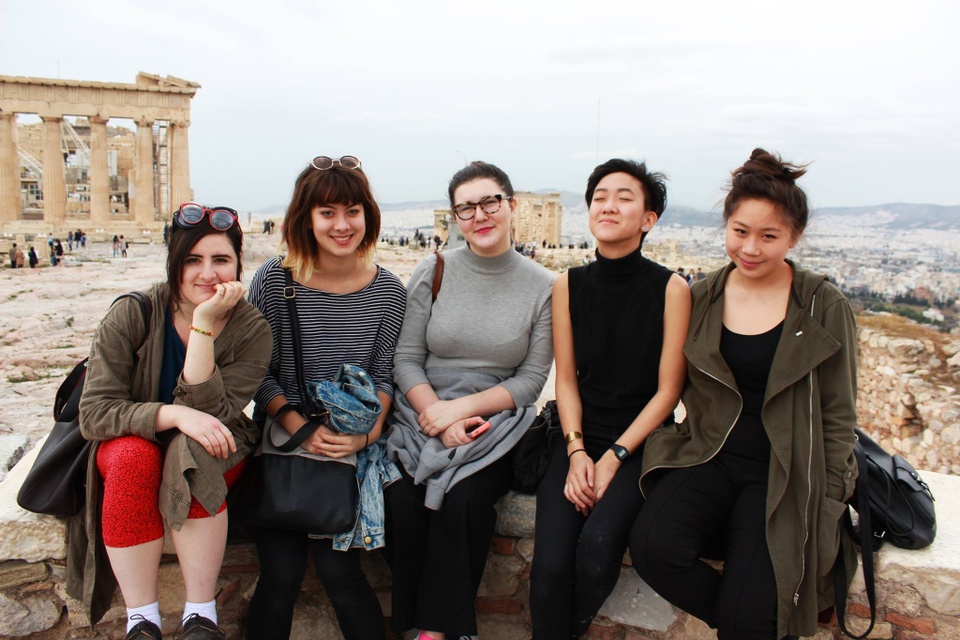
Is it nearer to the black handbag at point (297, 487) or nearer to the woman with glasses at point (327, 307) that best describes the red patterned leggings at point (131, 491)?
the black handbag at point (297, 487)

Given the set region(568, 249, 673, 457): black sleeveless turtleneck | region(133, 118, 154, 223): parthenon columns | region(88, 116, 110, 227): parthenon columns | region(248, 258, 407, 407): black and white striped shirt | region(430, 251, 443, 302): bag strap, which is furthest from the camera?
region(133, 118, 154, 223): parthenon columns

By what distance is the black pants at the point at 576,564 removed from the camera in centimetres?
245

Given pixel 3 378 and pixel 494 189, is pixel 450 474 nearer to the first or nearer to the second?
pixel 494 189

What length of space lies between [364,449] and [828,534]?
5.84 feet

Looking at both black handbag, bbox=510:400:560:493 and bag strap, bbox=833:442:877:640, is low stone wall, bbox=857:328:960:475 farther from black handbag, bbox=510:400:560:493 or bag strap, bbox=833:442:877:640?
black handbag, bbox=510:400:560:493

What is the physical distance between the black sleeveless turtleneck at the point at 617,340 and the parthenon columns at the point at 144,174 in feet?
126

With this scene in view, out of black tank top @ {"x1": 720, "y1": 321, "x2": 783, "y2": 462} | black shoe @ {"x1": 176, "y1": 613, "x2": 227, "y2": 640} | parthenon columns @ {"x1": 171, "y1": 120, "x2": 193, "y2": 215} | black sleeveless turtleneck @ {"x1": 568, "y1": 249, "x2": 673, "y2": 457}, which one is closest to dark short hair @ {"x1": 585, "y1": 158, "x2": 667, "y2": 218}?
black sleeveless turtleneck @ {"x1": 568, "y1": 249, "x2": 673, "y2": 457}

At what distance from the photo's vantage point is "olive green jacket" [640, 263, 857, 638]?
2285 millimetres

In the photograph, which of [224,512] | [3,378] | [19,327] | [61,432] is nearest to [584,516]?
[224,512]

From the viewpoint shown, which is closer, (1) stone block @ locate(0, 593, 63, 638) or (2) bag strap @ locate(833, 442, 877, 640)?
(2) bag strap @ locate(833, 442, 877, 640)

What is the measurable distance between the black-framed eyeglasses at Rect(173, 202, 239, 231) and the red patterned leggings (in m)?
0.82

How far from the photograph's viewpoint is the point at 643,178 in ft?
9.24

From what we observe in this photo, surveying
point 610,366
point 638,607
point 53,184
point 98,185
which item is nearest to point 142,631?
point 638,607

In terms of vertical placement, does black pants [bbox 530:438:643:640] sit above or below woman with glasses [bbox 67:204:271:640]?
below
